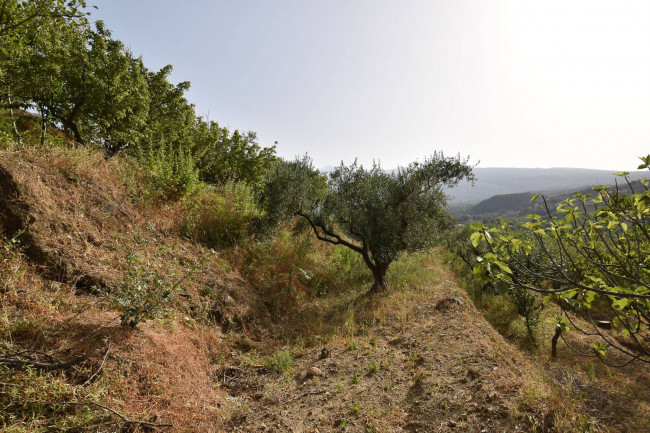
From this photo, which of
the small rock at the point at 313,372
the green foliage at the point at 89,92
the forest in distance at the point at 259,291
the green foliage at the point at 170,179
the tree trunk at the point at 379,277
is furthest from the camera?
the tree trunk at the point at 379,277

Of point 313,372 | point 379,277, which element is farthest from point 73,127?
point 379,277

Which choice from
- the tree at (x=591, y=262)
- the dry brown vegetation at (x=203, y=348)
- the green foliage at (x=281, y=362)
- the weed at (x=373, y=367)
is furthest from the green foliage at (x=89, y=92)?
the tree at (x=591, y=262)

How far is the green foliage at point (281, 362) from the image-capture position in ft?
18.4

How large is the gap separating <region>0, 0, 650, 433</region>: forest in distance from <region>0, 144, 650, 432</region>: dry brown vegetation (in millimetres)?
37

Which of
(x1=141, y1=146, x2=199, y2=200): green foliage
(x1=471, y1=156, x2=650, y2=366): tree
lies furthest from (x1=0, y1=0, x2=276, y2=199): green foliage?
(x1=471, y1=156, x2=650, y2=366): tree

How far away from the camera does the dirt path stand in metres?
4.22

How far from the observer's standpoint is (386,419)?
4.36m

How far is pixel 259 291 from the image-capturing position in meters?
8.54

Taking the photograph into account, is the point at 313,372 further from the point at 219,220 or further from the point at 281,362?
the point at 219,220

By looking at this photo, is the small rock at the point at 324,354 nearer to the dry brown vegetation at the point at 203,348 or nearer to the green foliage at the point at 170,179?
the dry brown vegetation at the point at 203,348

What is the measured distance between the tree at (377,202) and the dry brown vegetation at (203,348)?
2.37 metres

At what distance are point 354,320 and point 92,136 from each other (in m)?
14.9

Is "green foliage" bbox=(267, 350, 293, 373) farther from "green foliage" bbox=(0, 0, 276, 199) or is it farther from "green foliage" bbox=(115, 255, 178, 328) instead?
"green foliage" bbox=(0, 0, 276, 199)

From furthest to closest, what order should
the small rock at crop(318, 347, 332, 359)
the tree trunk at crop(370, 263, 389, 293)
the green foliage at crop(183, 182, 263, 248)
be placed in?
the tree trunk at crop(370, 263, 389, 293) → the green foliage at crop(183, 182, 263, 248) → the small rock at crop(318, 347, 332, 359)
